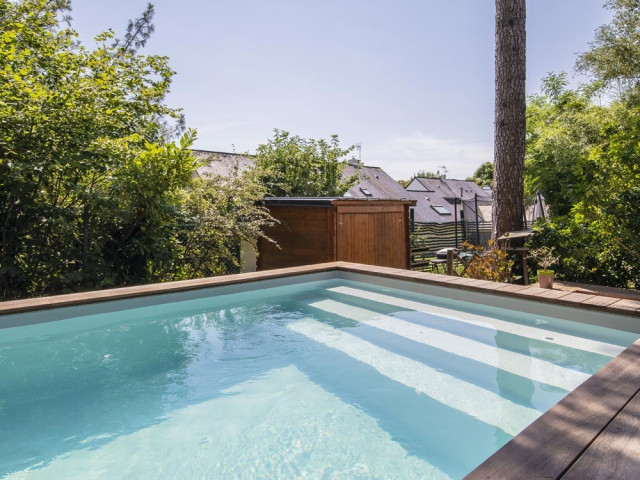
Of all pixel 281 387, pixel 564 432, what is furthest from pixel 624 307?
pixel 281 387

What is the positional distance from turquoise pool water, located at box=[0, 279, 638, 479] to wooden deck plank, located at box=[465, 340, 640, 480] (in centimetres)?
75

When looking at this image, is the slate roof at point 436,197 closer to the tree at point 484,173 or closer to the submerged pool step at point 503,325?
the submerged pool step at point 503,325

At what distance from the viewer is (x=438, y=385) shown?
9.61 feet

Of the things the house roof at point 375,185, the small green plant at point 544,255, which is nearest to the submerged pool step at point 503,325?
the small green plant at point 544,255

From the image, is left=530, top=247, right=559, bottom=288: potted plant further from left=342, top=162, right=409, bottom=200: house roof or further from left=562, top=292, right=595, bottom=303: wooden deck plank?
left=342, top=162, right=409, bottom=200: house roof

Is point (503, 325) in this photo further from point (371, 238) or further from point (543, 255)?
point (371, 238)

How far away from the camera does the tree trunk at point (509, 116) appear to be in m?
6.56

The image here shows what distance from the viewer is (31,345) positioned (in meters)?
3.55

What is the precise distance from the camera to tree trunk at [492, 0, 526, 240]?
6559mm

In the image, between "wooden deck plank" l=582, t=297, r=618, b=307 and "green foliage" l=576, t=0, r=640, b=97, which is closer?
"wooden deck plank" l=582, t=297, r=618, b=307

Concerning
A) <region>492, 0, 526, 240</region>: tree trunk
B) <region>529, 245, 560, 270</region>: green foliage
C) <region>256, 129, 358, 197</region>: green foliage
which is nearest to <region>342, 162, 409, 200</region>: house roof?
<region>256, 129, 358, 197</region>: green foliage

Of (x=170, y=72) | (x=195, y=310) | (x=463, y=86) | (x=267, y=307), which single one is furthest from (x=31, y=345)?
(x=463, y=86)

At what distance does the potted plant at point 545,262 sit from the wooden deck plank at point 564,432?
3.95 metres

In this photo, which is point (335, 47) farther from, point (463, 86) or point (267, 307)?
point (267, 307)
